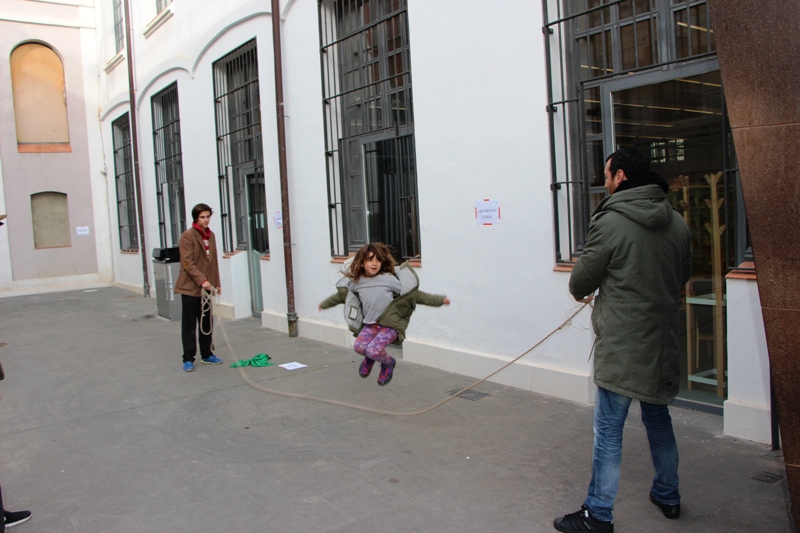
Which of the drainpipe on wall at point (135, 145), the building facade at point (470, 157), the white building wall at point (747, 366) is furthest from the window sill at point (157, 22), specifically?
the white building wall at point (747, 366)

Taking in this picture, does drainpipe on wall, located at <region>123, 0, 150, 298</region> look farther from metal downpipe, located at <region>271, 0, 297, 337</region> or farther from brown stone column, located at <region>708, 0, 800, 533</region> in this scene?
brown stone column, located at <region>708, 0, 800, 533</region>

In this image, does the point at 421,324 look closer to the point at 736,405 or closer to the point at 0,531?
the point at 736,405

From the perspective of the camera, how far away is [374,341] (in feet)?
18.4

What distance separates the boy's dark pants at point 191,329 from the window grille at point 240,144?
10.6 feet

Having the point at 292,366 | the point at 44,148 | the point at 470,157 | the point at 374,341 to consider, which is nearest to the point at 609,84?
the point at 470,157

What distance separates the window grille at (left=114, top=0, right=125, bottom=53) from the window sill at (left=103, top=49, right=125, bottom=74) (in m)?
0.23

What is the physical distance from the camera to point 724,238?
5.31m

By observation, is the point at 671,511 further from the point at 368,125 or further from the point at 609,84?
the point at 368,125

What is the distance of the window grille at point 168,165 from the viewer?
14180mm

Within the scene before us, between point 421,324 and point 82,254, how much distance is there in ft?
49.2

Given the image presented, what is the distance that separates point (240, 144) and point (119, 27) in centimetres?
836

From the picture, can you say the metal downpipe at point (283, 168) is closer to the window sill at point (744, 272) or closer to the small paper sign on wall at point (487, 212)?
the small paper sign on wall at point (487, 212)

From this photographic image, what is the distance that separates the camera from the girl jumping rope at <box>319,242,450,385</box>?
559 centimetres

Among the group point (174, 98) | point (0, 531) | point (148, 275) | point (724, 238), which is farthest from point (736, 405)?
point (148, 275)
